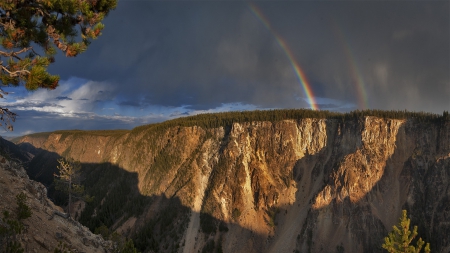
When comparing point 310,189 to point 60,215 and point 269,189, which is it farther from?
point 60,215

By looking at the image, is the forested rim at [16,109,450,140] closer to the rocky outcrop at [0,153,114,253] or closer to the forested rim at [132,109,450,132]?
the forested rim at [132,109,450,132]

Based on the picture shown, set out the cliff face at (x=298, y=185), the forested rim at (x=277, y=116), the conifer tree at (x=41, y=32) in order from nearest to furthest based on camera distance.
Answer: the conifer tree at (x=41, y=32)
the cliff face at (x=298, y=185)
the forested rim at (x=277, y=116)

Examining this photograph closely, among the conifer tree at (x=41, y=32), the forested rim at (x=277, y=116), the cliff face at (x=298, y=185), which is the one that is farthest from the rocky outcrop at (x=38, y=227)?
the forested rim at (x=277, y=116)

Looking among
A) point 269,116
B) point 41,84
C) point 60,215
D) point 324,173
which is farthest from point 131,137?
point 41,84

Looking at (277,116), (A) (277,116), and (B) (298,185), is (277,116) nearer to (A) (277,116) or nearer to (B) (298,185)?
(A) (277,116)

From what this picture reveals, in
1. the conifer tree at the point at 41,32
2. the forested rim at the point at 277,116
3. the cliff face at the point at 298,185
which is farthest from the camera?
the forested rim at the point at 277,116

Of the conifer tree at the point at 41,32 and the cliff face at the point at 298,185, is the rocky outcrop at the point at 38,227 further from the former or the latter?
the cliff face at the point at 298,185

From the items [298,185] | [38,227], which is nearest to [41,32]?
[38,227]

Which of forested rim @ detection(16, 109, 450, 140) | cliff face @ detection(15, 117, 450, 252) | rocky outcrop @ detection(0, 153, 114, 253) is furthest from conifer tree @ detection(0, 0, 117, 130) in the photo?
forested rim @ detection(16, 109, 450, 140)
